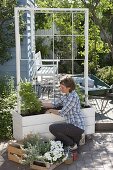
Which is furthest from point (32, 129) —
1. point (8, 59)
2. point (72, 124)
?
point (8, 59)

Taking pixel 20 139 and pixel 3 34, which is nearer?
pixel 20 139

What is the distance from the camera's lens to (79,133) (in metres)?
5.48

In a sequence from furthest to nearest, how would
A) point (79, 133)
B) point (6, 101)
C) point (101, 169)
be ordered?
1. point (6, 101)
2. point (79, 133)
3. point (101, 169)

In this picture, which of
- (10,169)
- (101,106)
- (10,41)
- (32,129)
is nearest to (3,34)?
(10,41)

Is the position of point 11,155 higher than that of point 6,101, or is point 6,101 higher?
point 6,101

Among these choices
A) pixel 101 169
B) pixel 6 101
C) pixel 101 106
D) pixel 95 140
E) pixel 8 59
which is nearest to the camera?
pixel 101 169

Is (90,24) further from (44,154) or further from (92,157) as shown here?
(44,154)

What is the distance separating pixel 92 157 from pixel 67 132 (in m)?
0.56

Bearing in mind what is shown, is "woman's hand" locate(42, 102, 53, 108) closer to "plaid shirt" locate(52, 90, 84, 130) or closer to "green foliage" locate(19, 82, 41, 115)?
"green foliage" locate(19, 82, 41, 115)

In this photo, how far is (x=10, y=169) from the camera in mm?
5082

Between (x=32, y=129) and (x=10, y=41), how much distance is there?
355 cm

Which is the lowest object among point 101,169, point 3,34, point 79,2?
point 101,169

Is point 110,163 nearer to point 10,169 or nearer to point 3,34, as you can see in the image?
point 10,169

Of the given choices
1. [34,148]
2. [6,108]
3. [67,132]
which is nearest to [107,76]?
[6,108]
